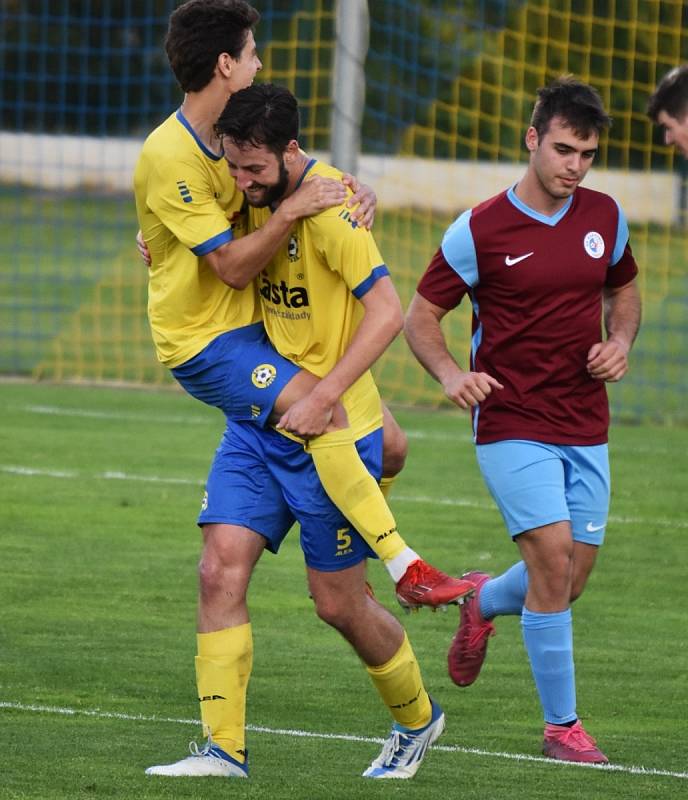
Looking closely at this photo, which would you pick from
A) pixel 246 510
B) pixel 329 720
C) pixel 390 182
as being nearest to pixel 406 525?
pixel 329 720

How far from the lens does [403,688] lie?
5.56 m

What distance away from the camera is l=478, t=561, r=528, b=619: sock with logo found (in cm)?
625

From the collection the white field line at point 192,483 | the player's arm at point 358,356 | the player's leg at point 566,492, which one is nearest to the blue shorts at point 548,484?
the player's leg at point 566,492

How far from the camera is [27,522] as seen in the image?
9836 mm

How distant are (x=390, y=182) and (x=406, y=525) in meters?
8.06

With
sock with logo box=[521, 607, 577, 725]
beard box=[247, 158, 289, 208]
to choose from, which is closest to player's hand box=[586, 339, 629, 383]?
sock with logo box=[521, 607, 577, 725]

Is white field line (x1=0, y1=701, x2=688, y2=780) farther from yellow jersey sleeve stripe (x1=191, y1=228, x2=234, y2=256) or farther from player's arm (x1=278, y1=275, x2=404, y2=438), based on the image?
yellow jersey sleeve stripe (x1=191, y1=228, x2=234, y2=256)

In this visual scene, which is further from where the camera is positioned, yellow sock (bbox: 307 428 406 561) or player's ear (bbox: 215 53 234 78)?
player's ear (bbox: 215 53 234 78)

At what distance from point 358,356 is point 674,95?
1184 millimetres

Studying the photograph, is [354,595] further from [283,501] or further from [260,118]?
[260,118]

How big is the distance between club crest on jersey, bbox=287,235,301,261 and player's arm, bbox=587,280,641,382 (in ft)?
3.68

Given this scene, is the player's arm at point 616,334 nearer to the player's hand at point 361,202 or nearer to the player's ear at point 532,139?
the player's ear at point 532,139

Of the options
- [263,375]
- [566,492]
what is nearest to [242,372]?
[263,375]

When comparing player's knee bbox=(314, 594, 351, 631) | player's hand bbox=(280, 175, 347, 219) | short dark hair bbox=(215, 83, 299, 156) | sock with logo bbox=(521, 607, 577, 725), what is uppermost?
short dark hair bbox=(215, 83, 299, 156)
